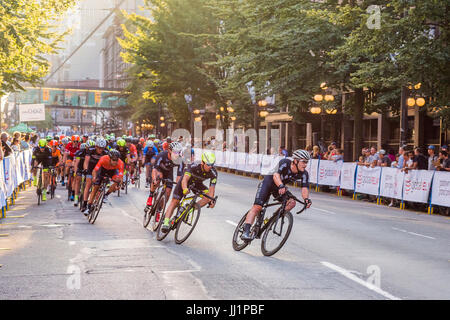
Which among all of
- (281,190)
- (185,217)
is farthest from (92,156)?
(281,190)

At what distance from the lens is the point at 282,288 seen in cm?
806

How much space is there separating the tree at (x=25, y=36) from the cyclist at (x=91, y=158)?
2901mm

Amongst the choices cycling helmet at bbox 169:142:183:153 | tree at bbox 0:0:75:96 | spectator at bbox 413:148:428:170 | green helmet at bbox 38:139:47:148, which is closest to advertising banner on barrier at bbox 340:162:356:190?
spectator at bbox 413:148:428:170

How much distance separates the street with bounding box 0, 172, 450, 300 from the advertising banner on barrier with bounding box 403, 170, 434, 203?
3361 mm

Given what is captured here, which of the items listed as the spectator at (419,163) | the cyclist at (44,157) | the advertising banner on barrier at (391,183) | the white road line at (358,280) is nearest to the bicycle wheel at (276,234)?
the white road line at (358,280)

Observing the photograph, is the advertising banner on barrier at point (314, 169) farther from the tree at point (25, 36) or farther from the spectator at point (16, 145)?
the spectator at point (16, 145)

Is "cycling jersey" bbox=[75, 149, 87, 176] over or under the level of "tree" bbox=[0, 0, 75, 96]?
under

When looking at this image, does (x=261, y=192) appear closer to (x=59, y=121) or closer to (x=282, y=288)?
(x=282, y=288)

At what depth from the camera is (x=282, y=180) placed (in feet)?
34.8

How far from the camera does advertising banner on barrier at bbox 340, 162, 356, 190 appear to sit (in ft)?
84.0

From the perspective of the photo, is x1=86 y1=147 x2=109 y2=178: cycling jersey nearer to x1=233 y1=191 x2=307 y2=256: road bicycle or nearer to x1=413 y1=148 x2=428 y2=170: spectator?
x1=233 y1=191 x2=307 y2=256: road bicycle

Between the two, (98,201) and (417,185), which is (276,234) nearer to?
(98,201)

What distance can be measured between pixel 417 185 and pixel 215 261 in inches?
498
